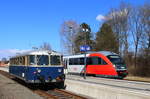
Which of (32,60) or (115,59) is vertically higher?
(115,59)

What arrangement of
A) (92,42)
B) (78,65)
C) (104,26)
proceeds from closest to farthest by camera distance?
(78,65)
(104,26)
(92,42)

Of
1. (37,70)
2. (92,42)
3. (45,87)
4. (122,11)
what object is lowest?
(45,87)

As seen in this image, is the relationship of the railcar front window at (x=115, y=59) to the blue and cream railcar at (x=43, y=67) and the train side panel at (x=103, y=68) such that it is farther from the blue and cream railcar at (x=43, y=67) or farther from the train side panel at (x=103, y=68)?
the blue and cream railcar at (x=43, y=67)

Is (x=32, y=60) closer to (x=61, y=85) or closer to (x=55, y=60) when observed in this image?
(x=55, y=60)

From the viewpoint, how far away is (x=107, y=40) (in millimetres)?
63438

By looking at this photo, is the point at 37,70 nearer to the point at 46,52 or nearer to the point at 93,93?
the point at 46,52

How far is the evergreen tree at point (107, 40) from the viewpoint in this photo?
203ft

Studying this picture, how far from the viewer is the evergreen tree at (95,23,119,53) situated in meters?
61.9

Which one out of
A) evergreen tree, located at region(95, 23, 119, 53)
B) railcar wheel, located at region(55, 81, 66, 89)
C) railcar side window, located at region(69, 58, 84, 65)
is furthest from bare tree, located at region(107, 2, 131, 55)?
railcar wheel, located at region(55, 81, 66, 89)

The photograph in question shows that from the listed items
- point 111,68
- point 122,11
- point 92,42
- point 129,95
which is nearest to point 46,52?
point 129,95

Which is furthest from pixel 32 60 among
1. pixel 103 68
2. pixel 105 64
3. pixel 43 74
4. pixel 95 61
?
pixel 95 61

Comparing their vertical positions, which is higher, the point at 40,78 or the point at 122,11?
the point at 122,11

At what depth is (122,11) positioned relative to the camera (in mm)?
60344

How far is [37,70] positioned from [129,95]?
26.7 feet
